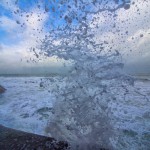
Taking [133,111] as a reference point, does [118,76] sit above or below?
above

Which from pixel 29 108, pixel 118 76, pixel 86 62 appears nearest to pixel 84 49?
pixel 86 62

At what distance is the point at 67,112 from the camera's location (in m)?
6.16

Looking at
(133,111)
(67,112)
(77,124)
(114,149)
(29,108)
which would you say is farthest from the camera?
(29,108)

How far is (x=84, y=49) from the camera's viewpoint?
6453 millimetres

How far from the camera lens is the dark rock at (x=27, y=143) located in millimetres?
4219

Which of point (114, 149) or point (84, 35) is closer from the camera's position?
point (114, 149)

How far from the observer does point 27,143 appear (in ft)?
14.4

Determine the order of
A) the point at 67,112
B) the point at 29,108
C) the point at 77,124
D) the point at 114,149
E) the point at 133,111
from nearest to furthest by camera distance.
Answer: the point at 114,149 → the point at 77,124 → the point at 67,112 → the point at 133,111 → the point at 29,108

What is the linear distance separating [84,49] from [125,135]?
123 inches

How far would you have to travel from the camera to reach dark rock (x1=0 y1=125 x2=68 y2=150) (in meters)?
4.22

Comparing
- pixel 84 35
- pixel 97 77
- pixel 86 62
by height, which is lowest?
pixel 97 77

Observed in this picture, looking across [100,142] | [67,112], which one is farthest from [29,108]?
[100,142]

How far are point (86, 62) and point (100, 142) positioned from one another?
8.70ft

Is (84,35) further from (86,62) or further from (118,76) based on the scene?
(118,76)
